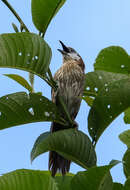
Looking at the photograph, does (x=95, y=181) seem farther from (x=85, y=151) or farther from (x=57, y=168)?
(x=57, y=168)

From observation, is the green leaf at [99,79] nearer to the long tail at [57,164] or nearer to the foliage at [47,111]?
the foliage at [47,111]

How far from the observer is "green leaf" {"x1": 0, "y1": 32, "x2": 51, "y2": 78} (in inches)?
64.7

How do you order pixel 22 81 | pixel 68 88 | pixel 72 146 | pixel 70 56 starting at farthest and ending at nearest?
pixel 70 56, pixel 68 88, pixel 22 81, pixel 72 146

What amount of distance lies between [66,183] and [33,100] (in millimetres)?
411

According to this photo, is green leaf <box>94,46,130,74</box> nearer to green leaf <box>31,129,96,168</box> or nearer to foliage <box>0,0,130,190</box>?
foliage <box>0,0,130,190</box>

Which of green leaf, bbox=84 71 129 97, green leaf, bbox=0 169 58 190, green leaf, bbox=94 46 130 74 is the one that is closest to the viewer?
green leaf, bbox=0 169 58 190

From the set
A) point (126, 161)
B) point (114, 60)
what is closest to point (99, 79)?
point (114, 60)

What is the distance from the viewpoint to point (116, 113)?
1770 mm

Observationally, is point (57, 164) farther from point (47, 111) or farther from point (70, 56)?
point (70, 56)

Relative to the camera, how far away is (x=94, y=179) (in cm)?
132

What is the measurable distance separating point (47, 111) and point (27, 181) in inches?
21.1

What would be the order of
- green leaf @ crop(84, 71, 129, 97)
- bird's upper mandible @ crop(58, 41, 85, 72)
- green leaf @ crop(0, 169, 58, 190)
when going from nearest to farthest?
green leaf @ crop(0, 169, 58, 190) → green leaf @ crop(84, 71, 129, 97) → bird's upper mandible @ crop(58, 41, 85, 72)

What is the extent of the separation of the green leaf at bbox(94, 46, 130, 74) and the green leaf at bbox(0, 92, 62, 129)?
2.34 feet

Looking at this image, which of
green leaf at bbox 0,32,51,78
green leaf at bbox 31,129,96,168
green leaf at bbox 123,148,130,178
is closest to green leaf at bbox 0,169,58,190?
green leaf at bbox 31,129,96,168
